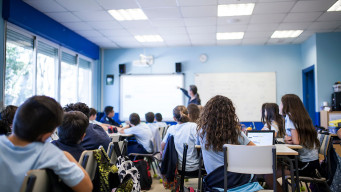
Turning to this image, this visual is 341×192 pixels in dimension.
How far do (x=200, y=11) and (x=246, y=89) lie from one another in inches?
126

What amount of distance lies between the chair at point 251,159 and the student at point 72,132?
3.23 ft

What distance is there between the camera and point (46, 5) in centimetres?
468

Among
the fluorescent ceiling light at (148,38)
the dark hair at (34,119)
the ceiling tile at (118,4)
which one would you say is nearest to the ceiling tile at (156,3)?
the ceiling tile at (118,4)

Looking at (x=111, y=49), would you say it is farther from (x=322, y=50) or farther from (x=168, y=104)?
(x=322, y=50)

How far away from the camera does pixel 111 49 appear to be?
796 centimetres

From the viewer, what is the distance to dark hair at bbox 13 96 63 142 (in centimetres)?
109

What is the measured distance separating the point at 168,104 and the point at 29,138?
655cm

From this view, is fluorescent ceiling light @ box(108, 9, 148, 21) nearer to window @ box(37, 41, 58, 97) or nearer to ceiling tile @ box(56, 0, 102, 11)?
ceiling tile @ box(56, 0, 102, 11)

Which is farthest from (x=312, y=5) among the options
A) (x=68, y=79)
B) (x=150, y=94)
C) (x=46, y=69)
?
(x=68, y=79)

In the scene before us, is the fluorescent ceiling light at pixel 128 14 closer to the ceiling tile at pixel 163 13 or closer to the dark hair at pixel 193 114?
the ceiling tile at pixel 163 13

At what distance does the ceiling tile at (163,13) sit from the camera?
192 inches

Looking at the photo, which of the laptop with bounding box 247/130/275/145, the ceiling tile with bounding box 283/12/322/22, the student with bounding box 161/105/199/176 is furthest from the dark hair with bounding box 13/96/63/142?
the ceiling tile with bounding box 283/12/322/22

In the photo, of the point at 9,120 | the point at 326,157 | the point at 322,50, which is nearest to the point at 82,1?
the point at 9,120

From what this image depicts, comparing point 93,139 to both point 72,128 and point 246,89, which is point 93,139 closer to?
point 72,128
